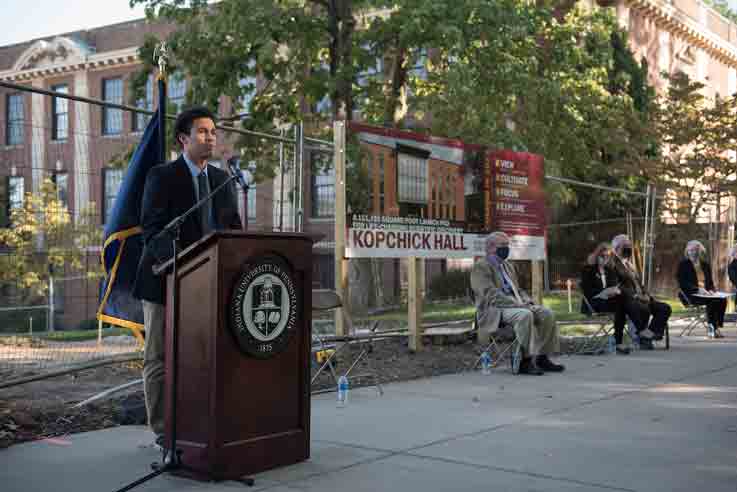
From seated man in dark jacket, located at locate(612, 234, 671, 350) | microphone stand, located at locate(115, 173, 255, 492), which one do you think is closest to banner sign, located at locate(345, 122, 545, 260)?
seated man in dark jacket, located at locate(612, 234, 671, 350)

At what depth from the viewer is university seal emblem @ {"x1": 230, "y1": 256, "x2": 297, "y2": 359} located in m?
5.04

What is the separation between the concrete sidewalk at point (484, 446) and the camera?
16.6ft

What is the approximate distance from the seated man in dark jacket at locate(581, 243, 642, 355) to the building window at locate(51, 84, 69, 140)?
6.93m

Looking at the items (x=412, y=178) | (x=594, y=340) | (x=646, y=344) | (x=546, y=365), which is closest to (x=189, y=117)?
(x=412, y=178)

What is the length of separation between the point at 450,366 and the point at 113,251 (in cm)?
565

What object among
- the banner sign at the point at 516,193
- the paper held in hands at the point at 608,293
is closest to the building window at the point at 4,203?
the banner sign at the point at 516,193

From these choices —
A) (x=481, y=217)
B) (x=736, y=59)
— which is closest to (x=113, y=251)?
(x=481, y=217)

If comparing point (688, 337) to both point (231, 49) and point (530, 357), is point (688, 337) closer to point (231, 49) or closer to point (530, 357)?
point (530, 357)

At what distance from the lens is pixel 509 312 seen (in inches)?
408

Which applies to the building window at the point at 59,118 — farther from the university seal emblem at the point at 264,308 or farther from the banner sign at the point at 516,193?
the banner sign at the point at 516,193

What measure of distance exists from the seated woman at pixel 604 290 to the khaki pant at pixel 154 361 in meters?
8.02

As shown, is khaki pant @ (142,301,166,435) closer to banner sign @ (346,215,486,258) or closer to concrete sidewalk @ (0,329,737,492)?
concrete sidewalk @ (0,329,737,492)

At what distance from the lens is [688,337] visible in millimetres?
15711

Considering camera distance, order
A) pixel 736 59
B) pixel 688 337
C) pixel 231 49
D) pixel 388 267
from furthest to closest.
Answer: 1. pixel 736 59
2. pixel 388 267
3. pixel 231 49
4. pixel 688 337
